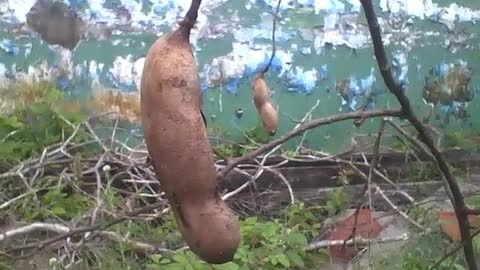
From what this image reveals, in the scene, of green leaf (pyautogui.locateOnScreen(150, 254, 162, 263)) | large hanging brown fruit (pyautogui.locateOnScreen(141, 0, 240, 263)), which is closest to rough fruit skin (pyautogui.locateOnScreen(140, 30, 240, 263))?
large hanging brown fruit (pyautogui.locateOnScreen(141, 0, 240, 263))

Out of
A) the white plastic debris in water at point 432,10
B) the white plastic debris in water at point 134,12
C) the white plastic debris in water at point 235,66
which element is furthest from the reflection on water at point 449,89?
the white plastic debris in water at point 134,12

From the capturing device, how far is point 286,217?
3.50 m

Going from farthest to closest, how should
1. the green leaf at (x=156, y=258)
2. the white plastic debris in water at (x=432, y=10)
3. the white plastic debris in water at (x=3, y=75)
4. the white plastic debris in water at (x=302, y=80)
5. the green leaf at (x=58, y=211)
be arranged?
1. the white plastic debris in water at (x=432, y=10)
2. the white plastic debris in water at (x=302, y=80)
3. the white plastic debris in water at (x=3, y=75)
4. the green leaf at (x=58, y=211)
5. the green leaf at (x=156, y=258)

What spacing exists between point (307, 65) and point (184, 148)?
342 centimetres

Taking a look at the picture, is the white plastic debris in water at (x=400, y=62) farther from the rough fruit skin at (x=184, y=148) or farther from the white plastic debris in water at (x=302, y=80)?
the rough fruit skin at (x=184, y=148)

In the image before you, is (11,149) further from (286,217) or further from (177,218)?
(177,218)

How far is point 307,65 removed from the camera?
4.24 metres

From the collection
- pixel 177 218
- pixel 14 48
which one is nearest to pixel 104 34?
pixel 14 48

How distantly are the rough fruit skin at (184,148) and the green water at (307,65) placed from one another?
3151 mm

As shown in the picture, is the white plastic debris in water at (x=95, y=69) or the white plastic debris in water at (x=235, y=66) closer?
the white plastic debris in water at (x=95, y=69)

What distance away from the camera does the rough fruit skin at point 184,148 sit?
857 mm

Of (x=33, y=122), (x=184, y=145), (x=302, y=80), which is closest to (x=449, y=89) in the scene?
(x=302, y=80)

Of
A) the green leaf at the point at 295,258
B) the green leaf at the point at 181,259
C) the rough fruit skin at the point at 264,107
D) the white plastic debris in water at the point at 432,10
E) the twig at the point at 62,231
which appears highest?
the rough fruit skin at the point at 264,107

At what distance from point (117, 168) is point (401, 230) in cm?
106
